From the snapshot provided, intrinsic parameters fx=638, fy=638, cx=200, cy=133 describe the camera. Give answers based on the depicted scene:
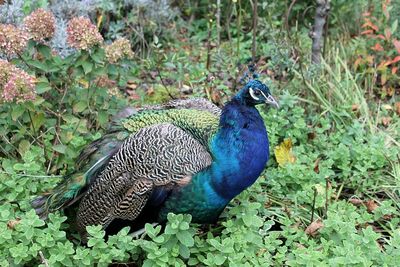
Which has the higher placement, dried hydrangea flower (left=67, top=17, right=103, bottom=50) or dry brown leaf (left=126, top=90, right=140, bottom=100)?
dried hydrangea flower (left=67, top=17, right=103, bottom=50)

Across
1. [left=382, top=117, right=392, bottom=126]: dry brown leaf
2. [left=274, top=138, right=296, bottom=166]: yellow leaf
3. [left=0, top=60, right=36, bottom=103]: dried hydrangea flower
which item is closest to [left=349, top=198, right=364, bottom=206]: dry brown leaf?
[left=274, top=138, right=296, bottom=166]: yellow leaf

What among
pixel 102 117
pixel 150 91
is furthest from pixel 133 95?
pixel 102 117

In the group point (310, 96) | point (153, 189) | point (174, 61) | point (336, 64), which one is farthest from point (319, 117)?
point (153, 189)

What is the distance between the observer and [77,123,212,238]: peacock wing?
8.96 feet

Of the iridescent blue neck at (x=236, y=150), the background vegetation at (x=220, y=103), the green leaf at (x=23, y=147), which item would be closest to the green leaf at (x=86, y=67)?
the background vegetation at (x=220, y=103)

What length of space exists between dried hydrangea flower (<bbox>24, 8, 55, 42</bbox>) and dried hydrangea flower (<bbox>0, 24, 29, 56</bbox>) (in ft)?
0.15

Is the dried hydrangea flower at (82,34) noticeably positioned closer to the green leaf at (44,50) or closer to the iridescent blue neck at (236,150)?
the green leaf at (44,50)

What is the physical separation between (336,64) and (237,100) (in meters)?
1.86

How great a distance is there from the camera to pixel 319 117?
3984 mm

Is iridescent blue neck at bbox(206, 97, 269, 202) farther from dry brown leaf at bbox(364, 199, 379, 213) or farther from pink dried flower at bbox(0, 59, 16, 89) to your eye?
pink dried flower at bbox(0, 59, 16, 89)

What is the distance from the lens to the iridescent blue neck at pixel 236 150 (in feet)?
8.91

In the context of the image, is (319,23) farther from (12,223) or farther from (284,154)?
(12,223)

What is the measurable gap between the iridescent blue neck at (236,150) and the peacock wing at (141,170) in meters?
0.07

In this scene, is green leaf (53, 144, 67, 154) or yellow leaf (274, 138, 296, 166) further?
yellow leaf (274, 138, 296, 166)
